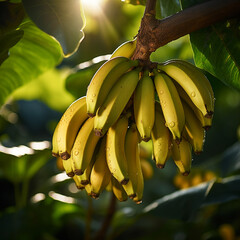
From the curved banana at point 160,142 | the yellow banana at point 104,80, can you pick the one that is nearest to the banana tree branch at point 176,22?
the yellow banana at point 104,80

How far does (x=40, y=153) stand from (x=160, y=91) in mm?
869

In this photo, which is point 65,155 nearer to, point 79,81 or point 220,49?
point 220,49

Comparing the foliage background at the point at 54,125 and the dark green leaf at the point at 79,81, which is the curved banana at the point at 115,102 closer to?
the foliage background at the point at 54,125

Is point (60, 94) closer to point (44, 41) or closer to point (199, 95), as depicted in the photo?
point (44, 41)

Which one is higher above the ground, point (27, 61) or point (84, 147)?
point (27, 61)

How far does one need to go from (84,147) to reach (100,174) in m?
0.08

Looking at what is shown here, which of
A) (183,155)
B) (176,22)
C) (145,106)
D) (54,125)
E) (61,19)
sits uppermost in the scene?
(54,125)

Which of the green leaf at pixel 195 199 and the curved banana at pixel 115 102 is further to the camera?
the green leaf at pixel 195 199

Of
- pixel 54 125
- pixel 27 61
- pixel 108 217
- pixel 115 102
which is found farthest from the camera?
pixel 54 125

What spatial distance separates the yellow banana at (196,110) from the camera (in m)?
0.92

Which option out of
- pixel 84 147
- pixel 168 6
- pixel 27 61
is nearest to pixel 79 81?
pixel 27 61

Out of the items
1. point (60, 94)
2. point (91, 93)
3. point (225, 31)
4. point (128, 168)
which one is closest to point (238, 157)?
point (225, 31)

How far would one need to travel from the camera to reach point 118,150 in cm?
91

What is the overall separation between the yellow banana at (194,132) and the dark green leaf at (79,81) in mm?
674
